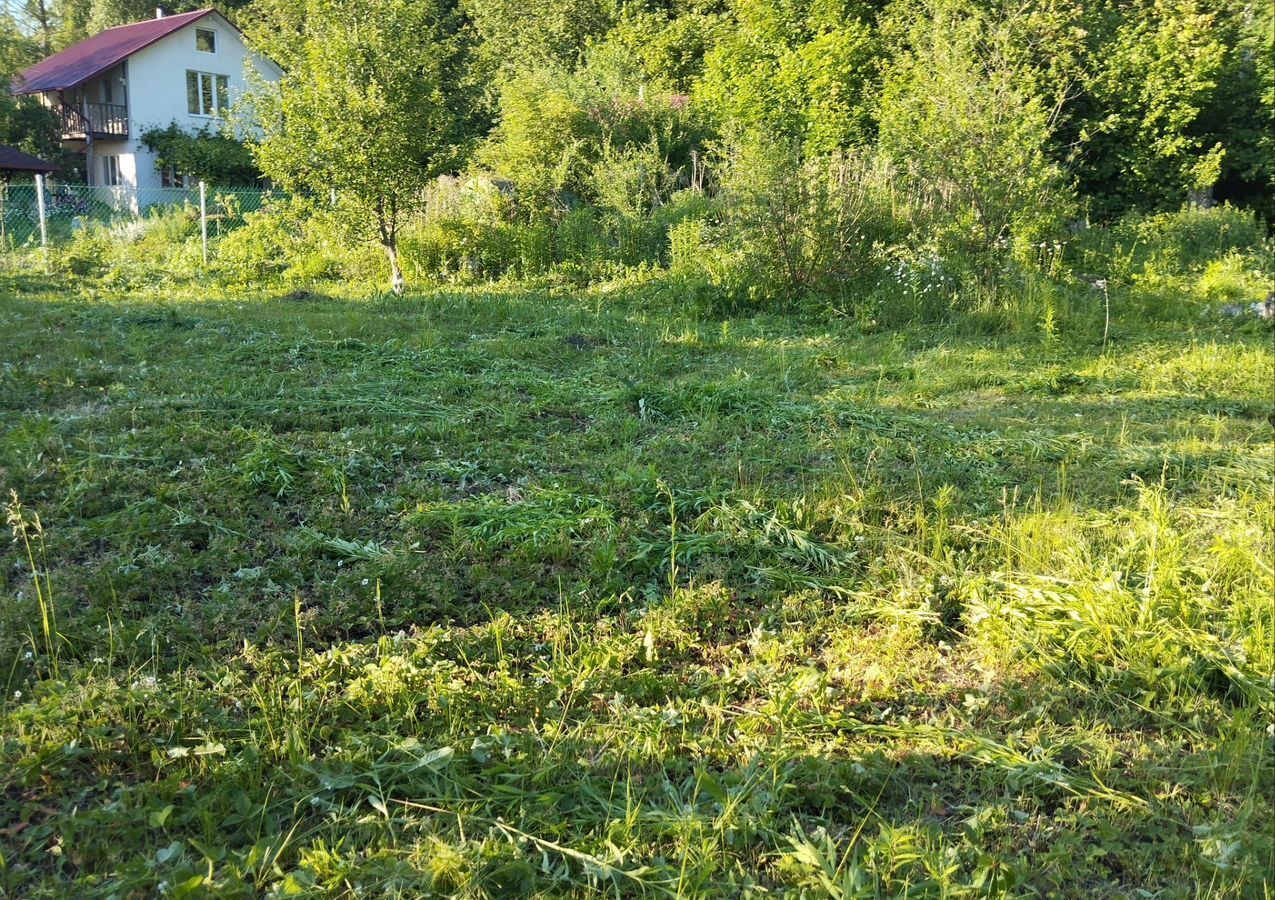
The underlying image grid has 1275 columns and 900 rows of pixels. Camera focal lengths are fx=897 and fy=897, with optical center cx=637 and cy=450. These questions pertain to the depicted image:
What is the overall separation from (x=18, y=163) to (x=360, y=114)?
21447 mm

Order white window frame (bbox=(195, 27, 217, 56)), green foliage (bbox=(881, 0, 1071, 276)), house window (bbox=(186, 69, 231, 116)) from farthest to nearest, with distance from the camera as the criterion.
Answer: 1. house window (bbox=(186, 69, 231, 116))
2. white window frame (bbox=(195, 27, 217, 56))
3. green foliage (bbox=(881, 0, 1071, 276))

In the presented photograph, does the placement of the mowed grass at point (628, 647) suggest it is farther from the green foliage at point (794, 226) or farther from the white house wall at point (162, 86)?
the white house wall at point (162, 86)

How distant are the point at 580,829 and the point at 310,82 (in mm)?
12109

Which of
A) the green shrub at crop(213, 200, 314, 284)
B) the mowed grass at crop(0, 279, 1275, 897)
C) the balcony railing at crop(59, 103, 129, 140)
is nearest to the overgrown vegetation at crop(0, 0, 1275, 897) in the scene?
the mowed grass at crop(0, 279, 1275, 897)

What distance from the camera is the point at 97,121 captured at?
3222 centimetres

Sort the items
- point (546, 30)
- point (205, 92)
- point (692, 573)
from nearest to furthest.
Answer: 1. point (692, 573)
2. point (546, 30)
3. point (205, 92)

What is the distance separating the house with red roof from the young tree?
2157 cm

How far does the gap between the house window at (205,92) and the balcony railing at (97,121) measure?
7.69 ft

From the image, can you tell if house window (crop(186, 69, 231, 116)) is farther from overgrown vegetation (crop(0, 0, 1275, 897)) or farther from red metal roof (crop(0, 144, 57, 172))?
overgrown vegetation (crop(0, 0, 1275, 897))

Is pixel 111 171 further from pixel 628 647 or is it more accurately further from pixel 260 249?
pixel 628 647

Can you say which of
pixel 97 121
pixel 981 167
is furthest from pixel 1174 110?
pixel 97 121

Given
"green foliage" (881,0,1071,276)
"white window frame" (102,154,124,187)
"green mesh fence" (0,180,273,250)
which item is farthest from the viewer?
"white window frame" (102,154,124,187)

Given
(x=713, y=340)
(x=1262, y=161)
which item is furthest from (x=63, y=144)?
(x=1262, y=161)

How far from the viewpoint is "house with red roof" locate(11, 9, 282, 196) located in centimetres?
3131
